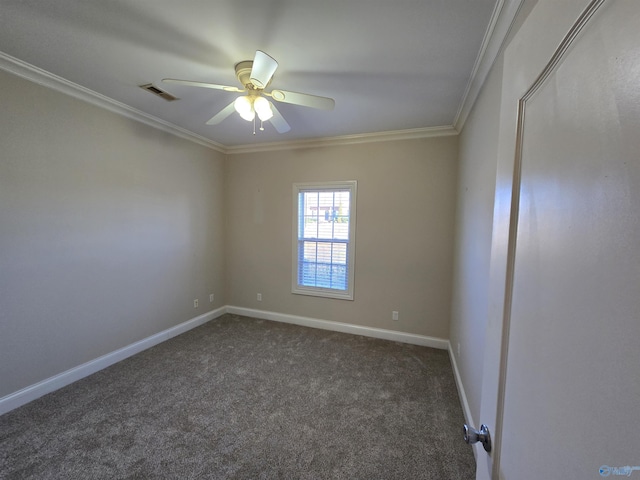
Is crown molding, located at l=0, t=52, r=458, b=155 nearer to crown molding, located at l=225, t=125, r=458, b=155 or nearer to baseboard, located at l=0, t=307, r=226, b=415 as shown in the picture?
crown molding, located at l=225, t=125, r=458, b=155

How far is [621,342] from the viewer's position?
0.35 meters

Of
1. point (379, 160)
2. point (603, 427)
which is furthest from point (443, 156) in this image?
point (603, 427)

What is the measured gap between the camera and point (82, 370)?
2.48m

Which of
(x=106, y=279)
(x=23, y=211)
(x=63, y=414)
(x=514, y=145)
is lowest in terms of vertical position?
(x=63, y=414)

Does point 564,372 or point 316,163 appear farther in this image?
point 316,163

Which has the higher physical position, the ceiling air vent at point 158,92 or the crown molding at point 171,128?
the ceiling air vent at point 158,92

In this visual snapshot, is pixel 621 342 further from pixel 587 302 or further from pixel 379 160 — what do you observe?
pixel 379 160

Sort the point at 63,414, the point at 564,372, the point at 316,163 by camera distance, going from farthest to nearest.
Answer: the point at 316,163 < the point at 63,414 < the point at 564,372

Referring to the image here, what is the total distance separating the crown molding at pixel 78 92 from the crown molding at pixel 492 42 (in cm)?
315

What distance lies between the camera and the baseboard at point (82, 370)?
2061 mm

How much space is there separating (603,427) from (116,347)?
3.60 meters

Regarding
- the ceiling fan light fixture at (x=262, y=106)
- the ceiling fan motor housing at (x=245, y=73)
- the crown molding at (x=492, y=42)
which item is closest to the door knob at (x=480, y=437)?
the crown molding at (x=492, y=42)

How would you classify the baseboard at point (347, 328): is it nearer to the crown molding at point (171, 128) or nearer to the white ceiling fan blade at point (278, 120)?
the crown molding at point (171, 128)

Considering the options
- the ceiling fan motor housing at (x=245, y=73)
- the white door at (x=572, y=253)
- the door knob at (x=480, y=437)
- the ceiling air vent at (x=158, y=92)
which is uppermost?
the ceiling air vent at (x=158, y=92)
